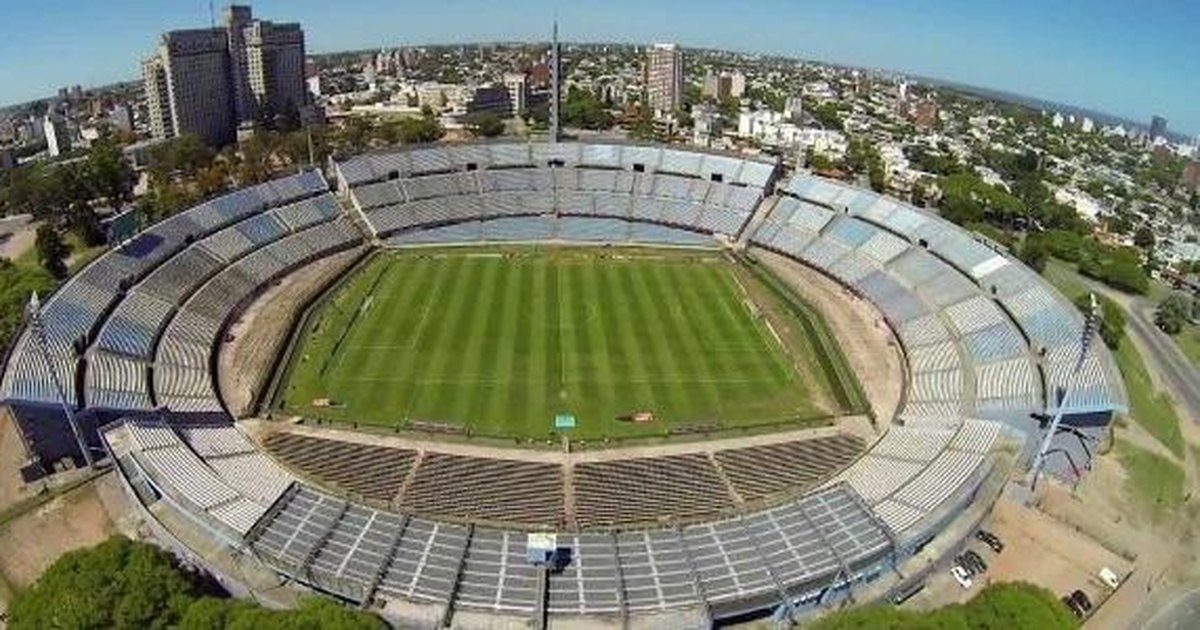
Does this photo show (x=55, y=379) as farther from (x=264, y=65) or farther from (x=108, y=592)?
(x=264, y=65)

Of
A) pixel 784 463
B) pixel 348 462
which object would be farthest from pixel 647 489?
pixel 348 462

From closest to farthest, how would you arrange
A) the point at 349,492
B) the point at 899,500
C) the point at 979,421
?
the point at 899,500 < the point at 349,492 < the point at 979,421

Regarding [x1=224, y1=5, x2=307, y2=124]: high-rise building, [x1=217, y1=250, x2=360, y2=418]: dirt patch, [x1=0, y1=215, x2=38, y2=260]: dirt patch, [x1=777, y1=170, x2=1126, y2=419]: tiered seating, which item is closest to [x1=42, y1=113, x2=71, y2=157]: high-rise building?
[x1=224, y1=5, x2=307, y2=124]: high-rise building

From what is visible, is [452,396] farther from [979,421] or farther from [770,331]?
[979,421]

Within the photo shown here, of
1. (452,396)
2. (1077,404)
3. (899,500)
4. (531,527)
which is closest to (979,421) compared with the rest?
(1077,404)

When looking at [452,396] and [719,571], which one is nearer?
[719,571]

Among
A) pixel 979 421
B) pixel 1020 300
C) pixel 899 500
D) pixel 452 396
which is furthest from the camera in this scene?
pixel 1020 300

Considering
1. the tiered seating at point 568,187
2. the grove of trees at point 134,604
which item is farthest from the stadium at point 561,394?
the grove of trees at point 134,604
